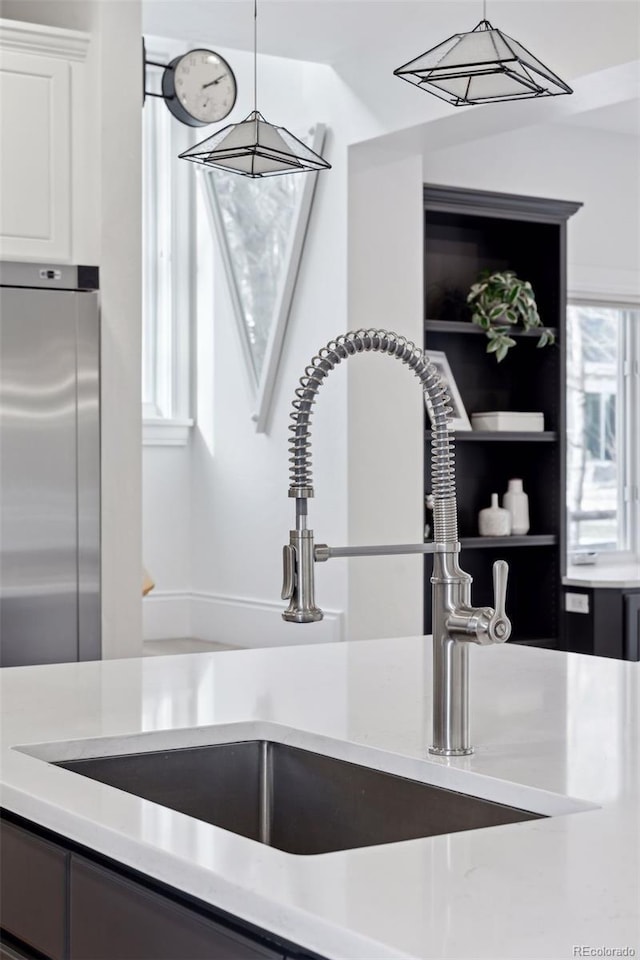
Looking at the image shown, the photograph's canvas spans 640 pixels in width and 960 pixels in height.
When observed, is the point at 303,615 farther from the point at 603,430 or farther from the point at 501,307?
the point at 603,430

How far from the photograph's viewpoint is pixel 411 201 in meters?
5.39

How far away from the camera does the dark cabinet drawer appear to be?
1.30 m

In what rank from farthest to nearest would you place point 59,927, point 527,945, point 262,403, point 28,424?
point 262,403
point 28,424
point 59,927
point 527,945

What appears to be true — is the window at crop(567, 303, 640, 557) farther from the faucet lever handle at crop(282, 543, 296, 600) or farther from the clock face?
the faucet lever handle at crop(282, 543, 296, 600)

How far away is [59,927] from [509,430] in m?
4.68

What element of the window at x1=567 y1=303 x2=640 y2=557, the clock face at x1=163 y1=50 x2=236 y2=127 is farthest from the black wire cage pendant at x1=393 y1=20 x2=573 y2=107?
the window at x1=567 y1=303 x2=640 y2=557

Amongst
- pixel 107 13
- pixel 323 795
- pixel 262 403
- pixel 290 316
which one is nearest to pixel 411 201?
pixel 290 316

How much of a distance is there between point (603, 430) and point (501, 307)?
1.37m

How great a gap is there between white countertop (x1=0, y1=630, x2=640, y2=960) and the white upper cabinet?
1.74 m

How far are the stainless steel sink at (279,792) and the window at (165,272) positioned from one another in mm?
4713

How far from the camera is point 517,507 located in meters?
5.88

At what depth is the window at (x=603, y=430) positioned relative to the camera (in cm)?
660

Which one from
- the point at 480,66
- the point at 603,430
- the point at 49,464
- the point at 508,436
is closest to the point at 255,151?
the point at 480,66

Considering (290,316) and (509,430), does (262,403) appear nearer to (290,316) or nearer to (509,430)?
(290,316)
